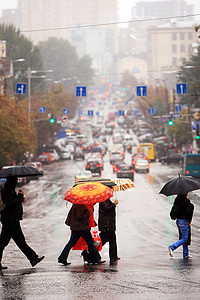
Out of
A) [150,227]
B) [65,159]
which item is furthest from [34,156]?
[150,227]

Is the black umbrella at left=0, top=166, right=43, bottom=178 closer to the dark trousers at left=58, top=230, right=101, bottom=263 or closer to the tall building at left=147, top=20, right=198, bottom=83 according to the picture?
the dark trousers at left=58, top=230, right=101, bottom=263

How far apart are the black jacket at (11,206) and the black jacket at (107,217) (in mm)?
2108

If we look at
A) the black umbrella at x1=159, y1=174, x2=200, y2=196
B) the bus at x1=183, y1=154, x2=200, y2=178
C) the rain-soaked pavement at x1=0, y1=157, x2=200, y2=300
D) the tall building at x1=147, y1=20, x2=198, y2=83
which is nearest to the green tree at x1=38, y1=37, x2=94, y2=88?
the tall building at x1=147, y1=20, x2=198, y2=83

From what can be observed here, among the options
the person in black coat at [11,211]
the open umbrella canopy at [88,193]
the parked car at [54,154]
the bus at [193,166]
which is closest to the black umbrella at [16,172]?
the person in black coat at [11,211]

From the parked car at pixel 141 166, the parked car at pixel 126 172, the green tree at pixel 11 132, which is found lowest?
the parked car at pixel 141 166

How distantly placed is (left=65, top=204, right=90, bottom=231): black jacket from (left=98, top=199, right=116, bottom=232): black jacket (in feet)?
3.42

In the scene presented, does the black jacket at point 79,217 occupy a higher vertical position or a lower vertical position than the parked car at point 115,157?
higher

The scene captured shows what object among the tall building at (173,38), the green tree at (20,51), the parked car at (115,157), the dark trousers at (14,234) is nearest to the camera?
the dark trousers at (14,234)

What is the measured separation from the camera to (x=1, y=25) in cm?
11219

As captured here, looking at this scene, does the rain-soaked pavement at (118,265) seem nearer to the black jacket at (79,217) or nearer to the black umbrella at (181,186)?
the black jacket at (79,217)

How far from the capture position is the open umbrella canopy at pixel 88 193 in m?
13.6

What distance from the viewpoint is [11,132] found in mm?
57625

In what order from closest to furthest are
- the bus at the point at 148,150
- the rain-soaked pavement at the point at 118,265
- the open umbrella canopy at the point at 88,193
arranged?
the rain-soaked pavement at the point at 118,265
the open umbrella canopy at the point at 88,193
the bus at the point at 148,150

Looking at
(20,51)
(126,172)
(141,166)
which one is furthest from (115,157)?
(20,51)
